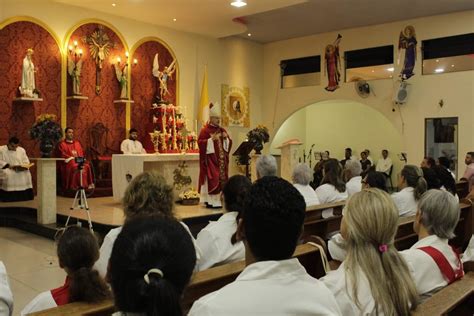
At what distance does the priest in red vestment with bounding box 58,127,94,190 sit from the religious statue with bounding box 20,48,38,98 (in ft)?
3.29

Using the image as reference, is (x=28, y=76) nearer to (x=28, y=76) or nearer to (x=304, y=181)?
(x=28, y=76)

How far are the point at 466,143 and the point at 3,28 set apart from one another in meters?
10.4

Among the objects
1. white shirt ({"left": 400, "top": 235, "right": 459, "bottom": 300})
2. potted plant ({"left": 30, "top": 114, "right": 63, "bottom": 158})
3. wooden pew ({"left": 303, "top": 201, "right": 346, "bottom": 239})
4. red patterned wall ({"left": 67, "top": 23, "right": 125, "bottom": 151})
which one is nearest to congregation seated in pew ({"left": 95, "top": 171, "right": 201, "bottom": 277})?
white shirt ({"left": 400, "top": 235, "right": 459, "bottom": 300})

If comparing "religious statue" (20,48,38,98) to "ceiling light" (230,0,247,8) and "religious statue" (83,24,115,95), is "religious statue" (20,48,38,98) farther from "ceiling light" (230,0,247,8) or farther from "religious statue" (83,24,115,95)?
"ceiling light" (230,0,247,8)

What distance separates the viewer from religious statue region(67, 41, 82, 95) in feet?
33.5

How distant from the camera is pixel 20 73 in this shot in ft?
31.4

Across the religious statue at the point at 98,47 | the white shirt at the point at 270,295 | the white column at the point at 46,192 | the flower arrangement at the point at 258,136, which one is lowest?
the white column at the point at 46,192

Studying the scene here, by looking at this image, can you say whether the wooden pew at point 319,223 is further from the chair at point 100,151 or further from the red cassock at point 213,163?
the chair at point 100,151

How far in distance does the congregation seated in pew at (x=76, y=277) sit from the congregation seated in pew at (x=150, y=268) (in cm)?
76

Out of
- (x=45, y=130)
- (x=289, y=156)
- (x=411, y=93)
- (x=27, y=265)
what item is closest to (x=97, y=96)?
(x=45, y=130)

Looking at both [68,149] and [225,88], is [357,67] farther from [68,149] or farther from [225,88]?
[68,149]

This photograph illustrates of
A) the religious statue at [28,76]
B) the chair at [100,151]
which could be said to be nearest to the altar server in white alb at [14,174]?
the religious statue at [28,76]

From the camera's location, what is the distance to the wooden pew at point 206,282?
1.66 m

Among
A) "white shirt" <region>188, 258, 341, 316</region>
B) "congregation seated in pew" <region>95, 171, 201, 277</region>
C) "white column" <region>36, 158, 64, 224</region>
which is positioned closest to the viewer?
"white shirt" <region>188, 258, 341, 316</region>
